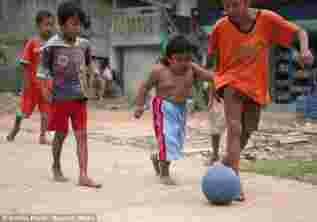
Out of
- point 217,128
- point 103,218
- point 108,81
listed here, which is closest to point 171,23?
point 108,81

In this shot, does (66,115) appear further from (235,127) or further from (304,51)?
(304,51)

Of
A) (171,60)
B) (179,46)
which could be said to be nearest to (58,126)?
(171,60)

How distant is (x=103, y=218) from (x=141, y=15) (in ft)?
61.9

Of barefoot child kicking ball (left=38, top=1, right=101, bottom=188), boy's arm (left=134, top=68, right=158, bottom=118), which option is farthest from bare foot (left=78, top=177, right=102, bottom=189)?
boy's arm (left=134, top=68, right=158, bottom=118)

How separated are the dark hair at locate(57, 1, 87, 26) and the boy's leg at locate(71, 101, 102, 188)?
2.37ft

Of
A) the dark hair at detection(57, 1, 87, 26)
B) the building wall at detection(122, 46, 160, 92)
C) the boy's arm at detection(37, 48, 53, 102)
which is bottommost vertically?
the building wall at detection(122, 46, 160, 92)

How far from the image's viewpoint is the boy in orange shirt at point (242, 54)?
5.04m

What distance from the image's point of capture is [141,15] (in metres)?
22.6

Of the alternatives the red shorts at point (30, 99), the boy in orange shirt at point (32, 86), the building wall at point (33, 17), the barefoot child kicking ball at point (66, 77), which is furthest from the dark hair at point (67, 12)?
the building wall at point (33, 17)

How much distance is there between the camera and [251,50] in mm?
5047

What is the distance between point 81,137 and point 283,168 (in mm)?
2192

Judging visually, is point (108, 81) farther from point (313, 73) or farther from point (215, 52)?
point (215, 52)

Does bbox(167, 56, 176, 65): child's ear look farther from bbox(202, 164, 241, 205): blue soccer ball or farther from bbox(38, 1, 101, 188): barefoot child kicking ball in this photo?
bbox(202, 164, 241, 205): blue soccer ball

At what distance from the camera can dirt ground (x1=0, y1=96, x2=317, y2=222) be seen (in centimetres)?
437
